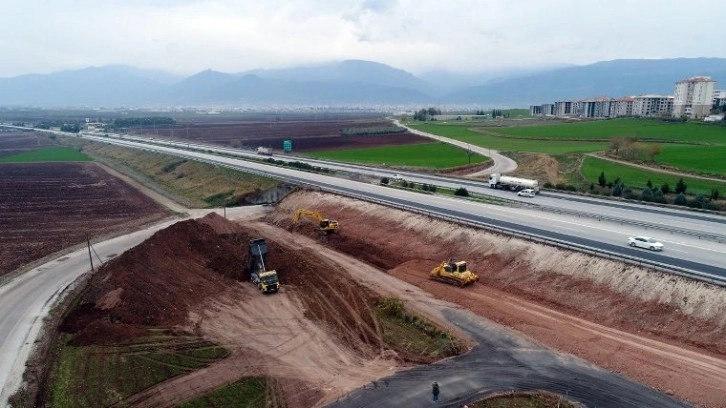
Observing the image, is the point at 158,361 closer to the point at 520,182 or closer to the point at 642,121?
the point at 520,182

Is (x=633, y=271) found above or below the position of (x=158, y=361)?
above

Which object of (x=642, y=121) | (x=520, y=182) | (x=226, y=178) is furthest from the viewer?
(x=642, y=121)

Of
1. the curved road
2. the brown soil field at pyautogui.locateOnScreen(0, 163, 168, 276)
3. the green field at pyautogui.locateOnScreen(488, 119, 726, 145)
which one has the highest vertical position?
the green field at pyautogui.locateOnScreen(488, 119, 726, 145)

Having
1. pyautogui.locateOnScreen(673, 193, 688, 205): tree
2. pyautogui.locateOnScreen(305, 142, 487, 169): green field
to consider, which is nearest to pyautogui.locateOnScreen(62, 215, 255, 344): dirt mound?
pyautogui.locateOnScreen(673, 193, 688, 205): tree

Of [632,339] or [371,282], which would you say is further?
[371,282]

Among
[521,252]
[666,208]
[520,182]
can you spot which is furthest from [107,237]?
[666,208]

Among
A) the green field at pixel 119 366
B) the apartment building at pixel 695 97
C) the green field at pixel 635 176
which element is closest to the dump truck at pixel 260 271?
the green field at pixel 119 366

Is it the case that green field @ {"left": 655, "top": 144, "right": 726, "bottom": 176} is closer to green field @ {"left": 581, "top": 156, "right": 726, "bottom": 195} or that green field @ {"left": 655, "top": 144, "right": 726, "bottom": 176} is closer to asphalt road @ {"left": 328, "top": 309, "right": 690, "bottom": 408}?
green field @ {"left": 581, "top": 156, "right": 726, "bottom": 195}
